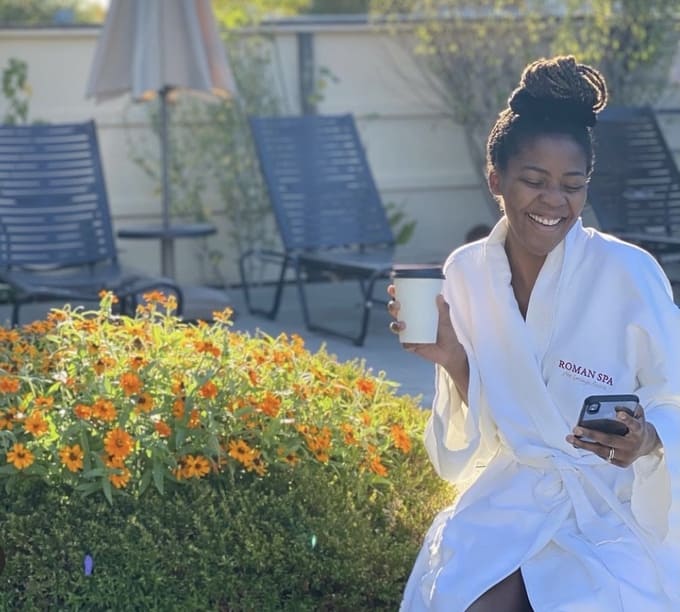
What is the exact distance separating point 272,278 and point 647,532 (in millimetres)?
7482

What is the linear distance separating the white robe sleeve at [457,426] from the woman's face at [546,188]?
0.76ft

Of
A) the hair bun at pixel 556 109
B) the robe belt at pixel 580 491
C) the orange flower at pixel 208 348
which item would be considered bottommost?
the orange flower at pixel 208 348

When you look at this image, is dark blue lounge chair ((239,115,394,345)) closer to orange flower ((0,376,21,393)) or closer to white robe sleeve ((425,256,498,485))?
orange flower ((0,376,21,393))

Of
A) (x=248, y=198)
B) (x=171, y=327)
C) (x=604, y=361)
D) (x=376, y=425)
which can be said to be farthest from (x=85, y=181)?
(x=604, y=361)

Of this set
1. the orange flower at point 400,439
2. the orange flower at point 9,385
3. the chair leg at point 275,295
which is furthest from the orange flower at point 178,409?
the chair leg at point 275,295

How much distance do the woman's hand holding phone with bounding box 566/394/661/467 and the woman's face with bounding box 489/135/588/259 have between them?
0.52 m

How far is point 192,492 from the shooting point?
11.8ft

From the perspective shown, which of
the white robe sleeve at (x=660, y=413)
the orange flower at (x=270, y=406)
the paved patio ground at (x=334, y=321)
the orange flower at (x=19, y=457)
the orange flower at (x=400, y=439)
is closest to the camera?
the white robe sleeve at (x=660, y=413)

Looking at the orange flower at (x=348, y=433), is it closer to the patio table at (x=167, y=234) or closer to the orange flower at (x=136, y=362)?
the orange flower at (x=136, y=362)

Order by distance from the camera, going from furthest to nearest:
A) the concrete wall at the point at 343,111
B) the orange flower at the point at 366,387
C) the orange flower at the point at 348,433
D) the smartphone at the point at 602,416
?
the concrete wall at the point at 343,111 → the orange flower at the point at 366,387 → the orange flower at the point at 348,433 → the smartphone at the point at 602,416

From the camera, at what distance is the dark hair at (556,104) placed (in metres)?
2.87

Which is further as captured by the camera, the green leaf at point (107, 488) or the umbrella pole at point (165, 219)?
the umbrella pole at point (165, 219)

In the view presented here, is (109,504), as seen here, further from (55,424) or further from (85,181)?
(85,181)

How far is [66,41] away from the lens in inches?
376
